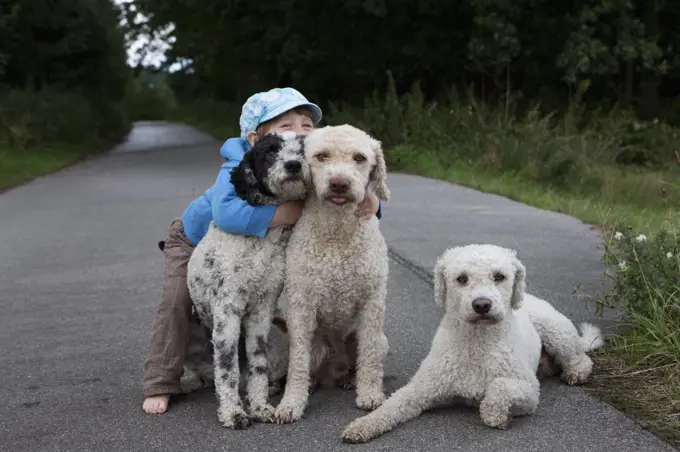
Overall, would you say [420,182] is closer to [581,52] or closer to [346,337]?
[581,52]

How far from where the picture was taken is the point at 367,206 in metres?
4.60

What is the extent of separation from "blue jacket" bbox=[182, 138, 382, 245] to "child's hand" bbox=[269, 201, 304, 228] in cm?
4

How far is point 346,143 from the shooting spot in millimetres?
4320

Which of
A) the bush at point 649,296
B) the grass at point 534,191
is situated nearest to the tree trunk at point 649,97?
the grass at point 534,191

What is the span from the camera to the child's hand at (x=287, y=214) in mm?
4531

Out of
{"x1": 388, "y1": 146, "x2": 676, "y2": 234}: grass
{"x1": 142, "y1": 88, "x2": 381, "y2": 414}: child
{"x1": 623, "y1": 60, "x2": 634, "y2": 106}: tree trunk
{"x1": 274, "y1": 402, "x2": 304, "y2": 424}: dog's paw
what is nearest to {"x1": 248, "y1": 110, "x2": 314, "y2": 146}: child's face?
{"x1": 142, "y1": 88, "x2": 381, "y2": 414}: child

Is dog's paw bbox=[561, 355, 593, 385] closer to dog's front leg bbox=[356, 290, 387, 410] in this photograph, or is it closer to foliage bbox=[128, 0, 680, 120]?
dog's front leg bbox=[356, 290, 387, 410]

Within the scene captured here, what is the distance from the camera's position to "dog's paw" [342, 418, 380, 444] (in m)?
4.12

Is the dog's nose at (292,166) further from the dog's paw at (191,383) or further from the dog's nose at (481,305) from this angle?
the dog's paw at (191,383)

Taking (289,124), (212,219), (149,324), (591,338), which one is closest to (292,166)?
(289,124)

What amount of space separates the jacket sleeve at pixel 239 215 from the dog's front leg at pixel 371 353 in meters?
0.70

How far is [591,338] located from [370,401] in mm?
1615

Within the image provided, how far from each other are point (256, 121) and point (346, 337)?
1.32 m

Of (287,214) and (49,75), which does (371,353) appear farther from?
(49,75)
